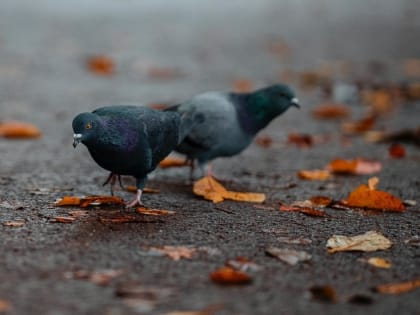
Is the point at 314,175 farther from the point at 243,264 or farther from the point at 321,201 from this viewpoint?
the point at 243,264

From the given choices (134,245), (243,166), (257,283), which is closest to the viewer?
(257,283)

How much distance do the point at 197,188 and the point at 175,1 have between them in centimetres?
1120

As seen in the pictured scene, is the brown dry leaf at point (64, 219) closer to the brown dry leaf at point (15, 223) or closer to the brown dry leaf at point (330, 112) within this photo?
Answer: the brown dry leaf at point (15, 223)

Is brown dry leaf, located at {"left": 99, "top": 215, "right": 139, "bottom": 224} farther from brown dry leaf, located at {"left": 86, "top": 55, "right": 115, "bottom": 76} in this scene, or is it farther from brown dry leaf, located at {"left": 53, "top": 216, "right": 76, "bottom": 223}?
brown dry leaf, located at {"left": 86, "top": 55, "right": 115, "bottom": 76}

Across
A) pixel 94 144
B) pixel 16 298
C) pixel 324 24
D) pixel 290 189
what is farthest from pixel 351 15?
pixel 16 298

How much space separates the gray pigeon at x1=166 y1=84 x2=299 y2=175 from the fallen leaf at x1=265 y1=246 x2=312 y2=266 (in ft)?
5.71

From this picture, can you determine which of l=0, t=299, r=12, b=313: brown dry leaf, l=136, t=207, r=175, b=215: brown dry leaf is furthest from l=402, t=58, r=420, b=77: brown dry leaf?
l=0, t=299, r=12, b=313: brown dry leaf

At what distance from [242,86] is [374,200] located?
4.68m

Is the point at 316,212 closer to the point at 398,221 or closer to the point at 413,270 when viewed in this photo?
the point at 398,221

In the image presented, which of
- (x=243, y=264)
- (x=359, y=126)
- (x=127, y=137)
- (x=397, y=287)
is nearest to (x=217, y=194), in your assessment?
A: (x=127, y=137)

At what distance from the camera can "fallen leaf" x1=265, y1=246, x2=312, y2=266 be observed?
323 cm

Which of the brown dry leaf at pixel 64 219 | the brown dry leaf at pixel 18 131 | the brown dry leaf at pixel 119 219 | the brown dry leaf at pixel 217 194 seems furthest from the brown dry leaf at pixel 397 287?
the brown dry leaf at pixel 18 131

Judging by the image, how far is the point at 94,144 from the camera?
3857 millimetres

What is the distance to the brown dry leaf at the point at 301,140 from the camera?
6.48 meters
